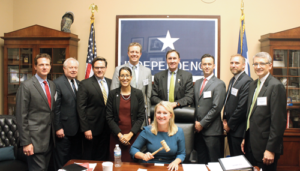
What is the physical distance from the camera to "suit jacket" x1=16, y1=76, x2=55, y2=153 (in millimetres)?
2037

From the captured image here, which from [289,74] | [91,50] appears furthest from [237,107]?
[91,50]

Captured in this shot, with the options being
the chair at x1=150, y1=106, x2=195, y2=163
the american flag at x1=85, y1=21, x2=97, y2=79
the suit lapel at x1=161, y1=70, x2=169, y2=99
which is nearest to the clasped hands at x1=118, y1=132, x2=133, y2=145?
the chair at x1=150, y1=106, x2=195, y2=163

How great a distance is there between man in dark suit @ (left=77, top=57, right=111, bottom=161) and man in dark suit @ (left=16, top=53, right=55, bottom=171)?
1.17ft

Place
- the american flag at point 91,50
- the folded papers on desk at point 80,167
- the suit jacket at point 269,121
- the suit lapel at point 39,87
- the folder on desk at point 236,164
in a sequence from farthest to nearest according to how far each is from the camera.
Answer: the american flag at point 91,50 → the suit lapel at point 39,87 → the suit jacket at point 269,121 → the folded papers on desk at point 80,167 → the folder on desk at point 236,164

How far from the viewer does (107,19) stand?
379cm

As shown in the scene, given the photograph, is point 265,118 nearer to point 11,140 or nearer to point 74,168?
point 74,168

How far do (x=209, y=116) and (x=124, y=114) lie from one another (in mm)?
1029

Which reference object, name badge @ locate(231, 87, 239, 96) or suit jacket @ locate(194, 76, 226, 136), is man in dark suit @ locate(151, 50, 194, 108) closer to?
suit jacket @ locate(194, 76, 226, 136)

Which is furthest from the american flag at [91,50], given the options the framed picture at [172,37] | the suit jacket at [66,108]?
the suit jacket at [66,108]

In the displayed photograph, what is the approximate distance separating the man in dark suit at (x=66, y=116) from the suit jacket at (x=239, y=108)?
195 centimetres

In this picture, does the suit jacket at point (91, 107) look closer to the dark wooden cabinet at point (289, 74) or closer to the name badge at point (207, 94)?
the name badge at point (207, 94)

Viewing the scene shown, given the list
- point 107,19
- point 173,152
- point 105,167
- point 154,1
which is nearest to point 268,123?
point 173,152

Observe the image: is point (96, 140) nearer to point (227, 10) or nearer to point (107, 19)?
point (107, 19)

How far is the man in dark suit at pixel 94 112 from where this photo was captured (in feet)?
8.13
